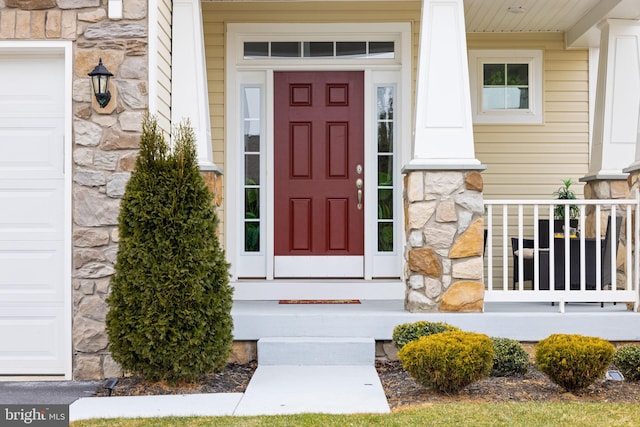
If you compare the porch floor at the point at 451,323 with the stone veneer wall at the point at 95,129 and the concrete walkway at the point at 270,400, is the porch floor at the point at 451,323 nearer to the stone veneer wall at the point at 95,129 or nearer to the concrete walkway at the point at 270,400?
the concrete walkway at the point at 270,400

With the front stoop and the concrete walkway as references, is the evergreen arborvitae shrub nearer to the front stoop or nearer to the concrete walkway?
the concrete walkway

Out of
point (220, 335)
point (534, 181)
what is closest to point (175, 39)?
point (220, 335)

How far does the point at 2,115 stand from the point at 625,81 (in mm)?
5129

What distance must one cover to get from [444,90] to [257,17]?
86.0 inches

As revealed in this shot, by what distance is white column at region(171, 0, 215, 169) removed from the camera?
5809 mm

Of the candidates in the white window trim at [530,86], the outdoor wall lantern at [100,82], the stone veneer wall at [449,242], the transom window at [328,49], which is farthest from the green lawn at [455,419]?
the white window trim at [530,86]

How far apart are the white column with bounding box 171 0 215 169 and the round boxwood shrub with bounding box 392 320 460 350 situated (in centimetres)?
193

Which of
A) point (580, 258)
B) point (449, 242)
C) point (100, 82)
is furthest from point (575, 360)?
point (100, 82)

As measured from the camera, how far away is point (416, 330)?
5.12 metres

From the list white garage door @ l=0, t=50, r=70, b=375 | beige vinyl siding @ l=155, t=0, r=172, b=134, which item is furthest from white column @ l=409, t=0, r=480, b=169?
white garage door @ l=0, t=50, r=70, b=375

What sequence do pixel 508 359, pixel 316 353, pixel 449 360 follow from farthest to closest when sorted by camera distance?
pixel 316 353 < pixel 508 359 < pixel 449 360

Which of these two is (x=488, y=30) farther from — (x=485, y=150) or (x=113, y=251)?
(x=113, y=251)

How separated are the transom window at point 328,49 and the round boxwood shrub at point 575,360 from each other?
3400 millimetres

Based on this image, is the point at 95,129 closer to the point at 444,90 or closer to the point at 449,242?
the point at 444,90
